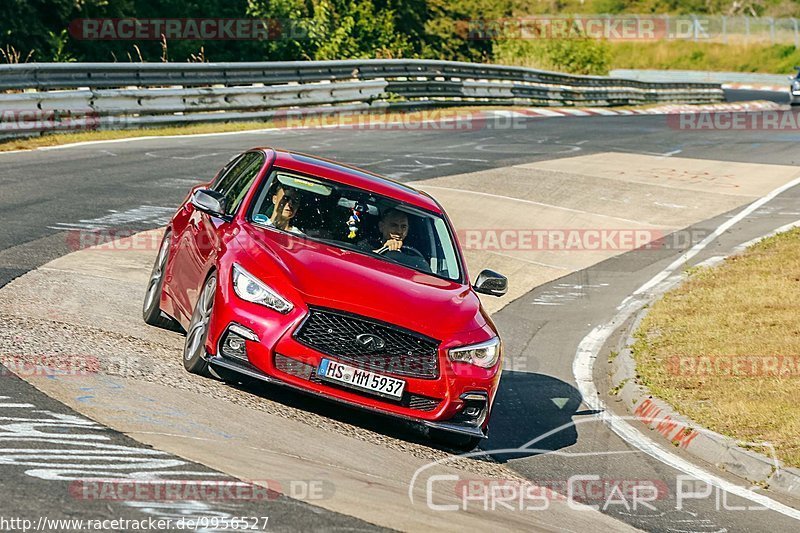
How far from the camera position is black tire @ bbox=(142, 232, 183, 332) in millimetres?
9586

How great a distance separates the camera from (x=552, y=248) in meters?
16.9

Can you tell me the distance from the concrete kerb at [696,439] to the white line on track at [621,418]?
17cm

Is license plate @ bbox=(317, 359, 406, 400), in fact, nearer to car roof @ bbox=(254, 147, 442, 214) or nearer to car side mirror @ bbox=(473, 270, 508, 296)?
car side mirror @ bbox=(473, 270, 508, 296)

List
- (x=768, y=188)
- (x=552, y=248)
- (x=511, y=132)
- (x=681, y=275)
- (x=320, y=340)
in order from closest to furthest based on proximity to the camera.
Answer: (x=320, y=340)
(x=681, y=275)
(x=552, y=248)
(x=768, y=188)
(x=511, y=132)

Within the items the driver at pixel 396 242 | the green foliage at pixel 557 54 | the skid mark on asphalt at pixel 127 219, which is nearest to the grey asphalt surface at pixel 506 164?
the skid mark on asphalt at pixel 127 219

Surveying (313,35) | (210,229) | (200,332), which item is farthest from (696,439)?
(313,35)

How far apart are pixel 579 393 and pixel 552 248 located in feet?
21.6

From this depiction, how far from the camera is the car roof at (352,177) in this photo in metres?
9.08

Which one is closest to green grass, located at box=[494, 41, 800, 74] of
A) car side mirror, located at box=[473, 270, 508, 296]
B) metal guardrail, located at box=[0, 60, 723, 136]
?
metal guardrail, located at box=[0, 60, 723, 136]

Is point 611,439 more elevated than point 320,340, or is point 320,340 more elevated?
point 320,340

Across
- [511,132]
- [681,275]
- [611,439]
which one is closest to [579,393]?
[611,439]

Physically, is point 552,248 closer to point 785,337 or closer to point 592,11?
point 785,337

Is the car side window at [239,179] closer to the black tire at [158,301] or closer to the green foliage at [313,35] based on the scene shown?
the black tire at [158,301]

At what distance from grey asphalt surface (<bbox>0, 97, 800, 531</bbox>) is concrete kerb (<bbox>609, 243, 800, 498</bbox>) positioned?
45cm
